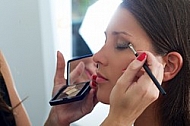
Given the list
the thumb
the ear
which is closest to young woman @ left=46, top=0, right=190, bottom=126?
the ear

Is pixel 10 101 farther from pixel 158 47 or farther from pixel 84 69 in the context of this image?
pixel 158 47

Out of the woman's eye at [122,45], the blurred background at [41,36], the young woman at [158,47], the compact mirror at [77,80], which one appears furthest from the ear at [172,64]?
the blurred background at [41,36]

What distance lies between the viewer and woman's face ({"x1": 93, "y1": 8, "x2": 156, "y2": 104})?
0.84 m

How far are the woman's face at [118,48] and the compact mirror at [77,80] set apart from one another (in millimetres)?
130

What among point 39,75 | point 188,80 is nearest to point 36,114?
point 39,75

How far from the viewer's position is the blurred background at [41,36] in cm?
155

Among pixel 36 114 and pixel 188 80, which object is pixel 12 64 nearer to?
pixel 36 114

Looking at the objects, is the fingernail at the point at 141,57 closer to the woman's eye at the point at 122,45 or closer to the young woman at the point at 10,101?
the woman's eye at the point at 122,45

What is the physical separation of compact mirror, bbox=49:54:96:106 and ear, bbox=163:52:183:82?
0.84 ft

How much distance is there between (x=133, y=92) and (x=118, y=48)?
173 millimetres

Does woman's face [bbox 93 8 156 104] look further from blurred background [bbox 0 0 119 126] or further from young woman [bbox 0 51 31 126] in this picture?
blurred background [bbox 0 0 119 126]

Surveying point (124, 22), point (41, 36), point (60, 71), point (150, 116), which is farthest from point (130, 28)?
point (41, 36)

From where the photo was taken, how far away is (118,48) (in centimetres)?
85

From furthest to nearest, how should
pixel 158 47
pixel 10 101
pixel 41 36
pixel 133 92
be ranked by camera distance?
pixel 41 36
pixel 10 101
pixel 158 47
pixel 133 92
